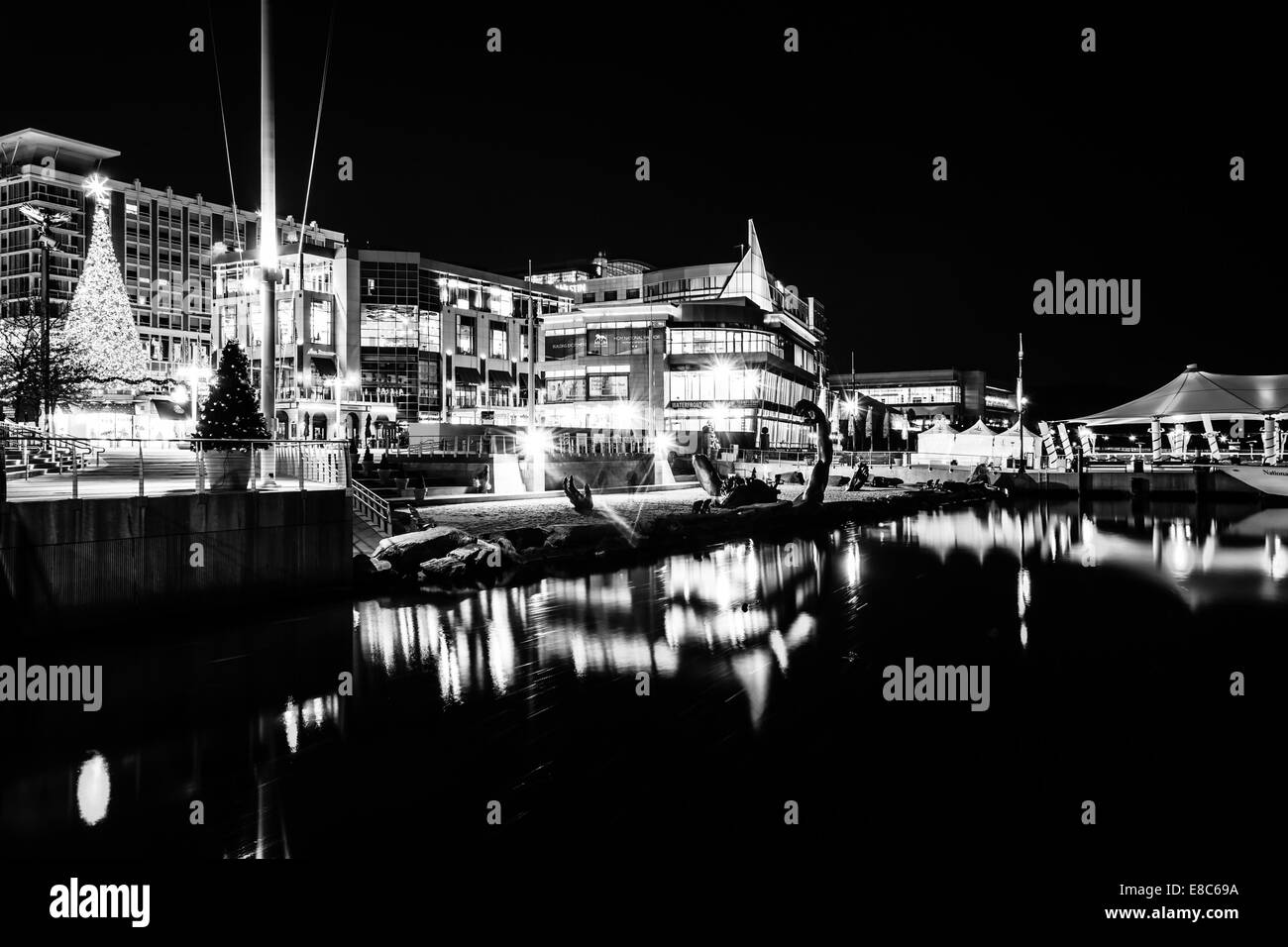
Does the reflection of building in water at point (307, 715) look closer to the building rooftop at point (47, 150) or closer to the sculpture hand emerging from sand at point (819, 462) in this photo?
the sculpture hand emerging from sand at point (819, 462)

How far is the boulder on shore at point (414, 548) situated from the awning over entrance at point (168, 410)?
89.3ft

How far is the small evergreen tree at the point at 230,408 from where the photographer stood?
20797mm

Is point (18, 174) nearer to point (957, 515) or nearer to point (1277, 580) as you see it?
point (957, 515)

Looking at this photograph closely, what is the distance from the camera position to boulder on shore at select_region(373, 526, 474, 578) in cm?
1916

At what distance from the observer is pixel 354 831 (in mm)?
6629

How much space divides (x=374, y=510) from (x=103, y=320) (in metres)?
25.0

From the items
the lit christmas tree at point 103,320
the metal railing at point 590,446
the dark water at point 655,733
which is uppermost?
the lit christmas tree at point 103,320

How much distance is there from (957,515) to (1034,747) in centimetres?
3733

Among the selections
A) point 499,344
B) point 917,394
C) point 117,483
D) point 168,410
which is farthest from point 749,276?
point 117,483

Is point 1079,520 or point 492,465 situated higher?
point 492,465

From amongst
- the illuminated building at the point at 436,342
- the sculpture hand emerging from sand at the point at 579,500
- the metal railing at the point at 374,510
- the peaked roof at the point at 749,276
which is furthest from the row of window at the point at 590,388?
the metal railing at the point at 374,510

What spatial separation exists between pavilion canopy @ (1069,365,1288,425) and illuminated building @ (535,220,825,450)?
42661 mm

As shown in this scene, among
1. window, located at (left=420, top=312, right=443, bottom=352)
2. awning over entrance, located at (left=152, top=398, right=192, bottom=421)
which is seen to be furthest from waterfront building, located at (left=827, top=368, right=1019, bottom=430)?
awning over entrance, located at (left=152, top=398, right=192, bottom=421)
